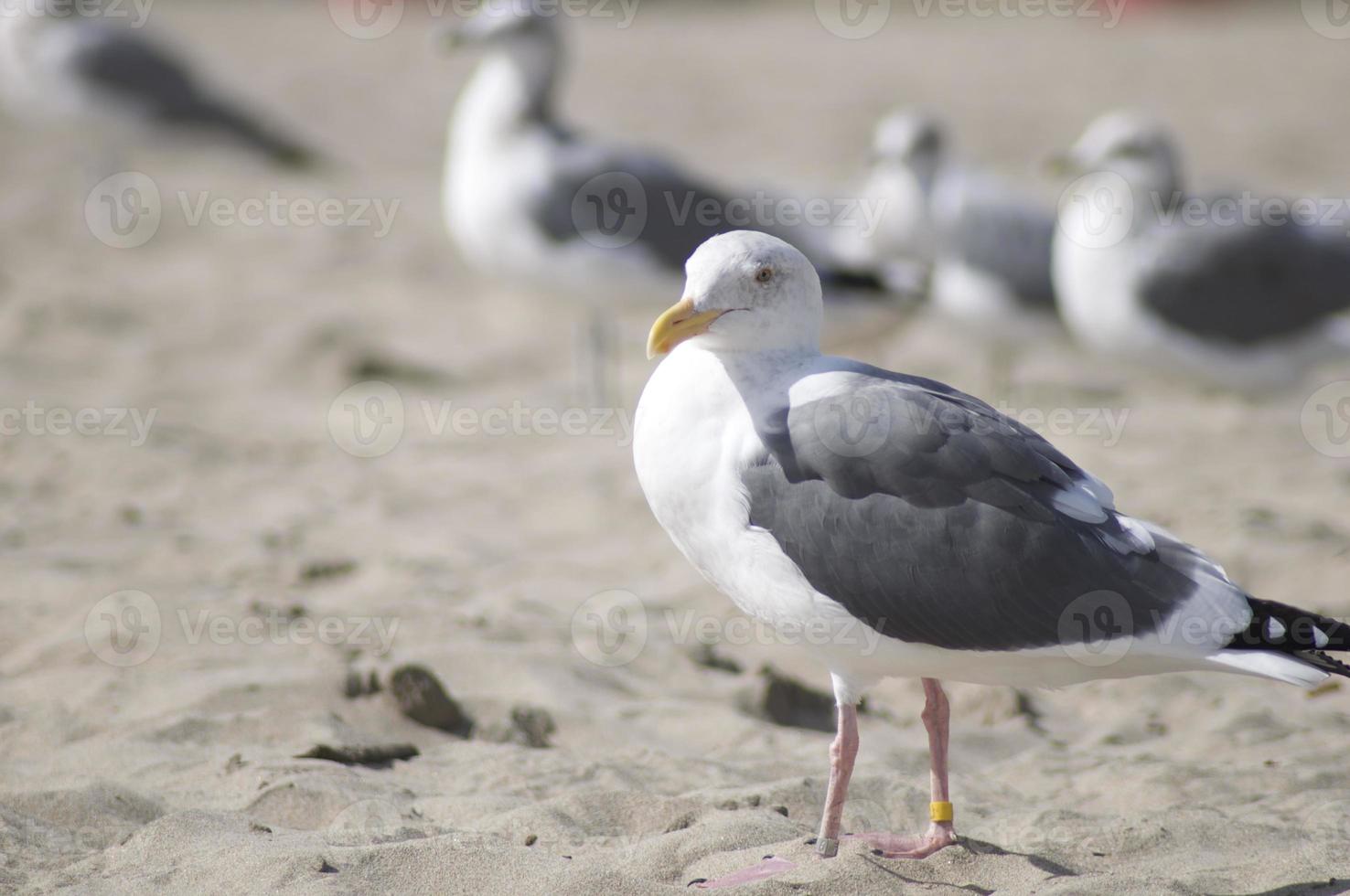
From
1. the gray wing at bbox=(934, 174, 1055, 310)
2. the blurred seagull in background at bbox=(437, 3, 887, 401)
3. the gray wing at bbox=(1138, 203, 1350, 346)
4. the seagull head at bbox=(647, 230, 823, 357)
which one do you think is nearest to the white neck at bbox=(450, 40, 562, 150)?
the blurred seagull in background at bbox=(437, 3, 887, 401)

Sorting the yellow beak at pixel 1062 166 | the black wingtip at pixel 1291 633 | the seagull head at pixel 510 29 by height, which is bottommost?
the black wingtip at pixel 1291 633

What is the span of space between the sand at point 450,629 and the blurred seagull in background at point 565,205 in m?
0.58

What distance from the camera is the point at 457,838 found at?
3.24 m

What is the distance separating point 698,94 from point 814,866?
39.9 feet

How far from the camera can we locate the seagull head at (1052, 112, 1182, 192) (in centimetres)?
755

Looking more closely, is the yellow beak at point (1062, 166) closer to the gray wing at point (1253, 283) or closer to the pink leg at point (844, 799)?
the gray wing at point (1253, 283)

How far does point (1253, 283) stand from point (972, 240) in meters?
1.57

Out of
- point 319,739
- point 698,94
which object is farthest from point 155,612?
point 698,94

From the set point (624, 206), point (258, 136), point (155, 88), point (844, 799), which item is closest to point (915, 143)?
point (624, 206)

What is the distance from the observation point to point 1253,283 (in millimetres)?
7211

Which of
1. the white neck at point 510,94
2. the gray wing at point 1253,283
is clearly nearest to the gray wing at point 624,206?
the white neck at point 510,94

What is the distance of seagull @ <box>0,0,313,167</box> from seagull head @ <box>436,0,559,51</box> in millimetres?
3358

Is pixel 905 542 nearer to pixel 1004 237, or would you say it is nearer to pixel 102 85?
pixel 1004 237

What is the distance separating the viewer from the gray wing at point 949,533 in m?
3.19
